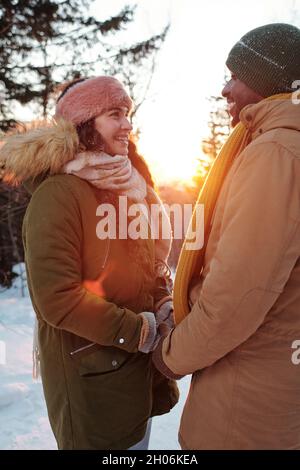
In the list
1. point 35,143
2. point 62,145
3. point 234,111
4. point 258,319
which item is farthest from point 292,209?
point 35,143

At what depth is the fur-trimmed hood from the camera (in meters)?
1.64

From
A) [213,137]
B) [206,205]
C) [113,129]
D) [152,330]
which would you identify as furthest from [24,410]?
[213,137]

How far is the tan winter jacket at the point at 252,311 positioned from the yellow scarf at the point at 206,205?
0.05 metres

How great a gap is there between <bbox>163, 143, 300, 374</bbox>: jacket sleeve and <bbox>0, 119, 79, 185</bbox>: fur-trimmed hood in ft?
2.51

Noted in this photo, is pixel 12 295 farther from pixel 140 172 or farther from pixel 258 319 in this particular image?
pixel 258 319

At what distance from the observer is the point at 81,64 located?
882cm

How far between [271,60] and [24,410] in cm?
344

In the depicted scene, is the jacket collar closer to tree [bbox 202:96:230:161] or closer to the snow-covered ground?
the snow-covered ground

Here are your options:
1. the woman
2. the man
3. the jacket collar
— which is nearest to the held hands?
the woman

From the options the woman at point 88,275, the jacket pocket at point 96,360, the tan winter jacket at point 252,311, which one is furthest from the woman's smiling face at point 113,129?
the jacket pocket at point 96,360

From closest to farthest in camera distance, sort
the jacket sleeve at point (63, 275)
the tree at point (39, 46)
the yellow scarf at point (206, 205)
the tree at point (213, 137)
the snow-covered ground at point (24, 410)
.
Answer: the yellow scarf at point (206, 205), the jacket sleeve at point (63, 275), the snow-covered ground at point (24, 410), the tree at point (39, 46), the tree at point (213, 137)

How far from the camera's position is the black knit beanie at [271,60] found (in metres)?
1.41

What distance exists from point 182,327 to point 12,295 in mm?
8469

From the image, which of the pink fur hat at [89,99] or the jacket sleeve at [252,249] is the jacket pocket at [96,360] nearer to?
the jacket sleeve at [252,249]
